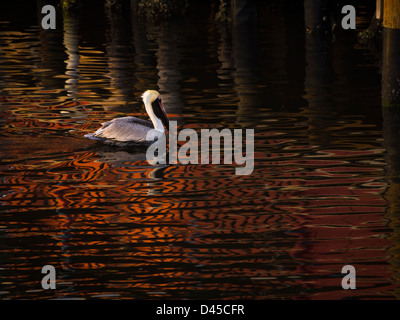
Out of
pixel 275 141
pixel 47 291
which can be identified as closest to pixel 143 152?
pixel 275 141

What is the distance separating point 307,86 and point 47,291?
27.9 feet

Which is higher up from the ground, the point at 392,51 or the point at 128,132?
the point at 392,51

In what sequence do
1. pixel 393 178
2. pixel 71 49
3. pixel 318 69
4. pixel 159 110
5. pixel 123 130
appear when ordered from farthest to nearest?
pixel 71 49
pixel 318 69
pixel 159 110
pixel 123 130
pixel 393 178

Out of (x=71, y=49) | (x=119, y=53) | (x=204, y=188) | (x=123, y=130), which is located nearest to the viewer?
(x=204, y=188)

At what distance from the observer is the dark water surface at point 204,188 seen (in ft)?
20.7

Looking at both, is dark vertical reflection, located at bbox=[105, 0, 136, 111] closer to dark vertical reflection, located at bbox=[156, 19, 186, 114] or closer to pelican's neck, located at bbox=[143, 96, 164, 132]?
dark vertical reflection, located at bbox=[156, 19, 186, 114]

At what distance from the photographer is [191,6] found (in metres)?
28.1

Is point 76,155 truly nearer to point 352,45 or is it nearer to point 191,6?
point 352,45

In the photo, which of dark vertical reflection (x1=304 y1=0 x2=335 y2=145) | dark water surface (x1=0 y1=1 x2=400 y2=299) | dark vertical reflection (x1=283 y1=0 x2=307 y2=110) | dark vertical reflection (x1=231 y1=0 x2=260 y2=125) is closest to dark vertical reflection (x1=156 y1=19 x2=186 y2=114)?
dark water surface (x1=0 y1=1 x2=400 y2=299)

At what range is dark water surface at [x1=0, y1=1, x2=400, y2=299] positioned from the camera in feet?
20.7

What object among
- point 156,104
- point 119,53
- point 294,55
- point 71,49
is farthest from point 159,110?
point 71,49

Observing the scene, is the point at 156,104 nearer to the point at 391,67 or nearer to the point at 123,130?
the point at 123,130

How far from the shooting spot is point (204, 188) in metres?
8.49

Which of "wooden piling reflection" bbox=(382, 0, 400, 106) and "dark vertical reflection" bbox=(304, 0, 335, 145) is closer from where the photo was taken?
"wooden piling reflection" bbox=(382, 0, 400, 106)
